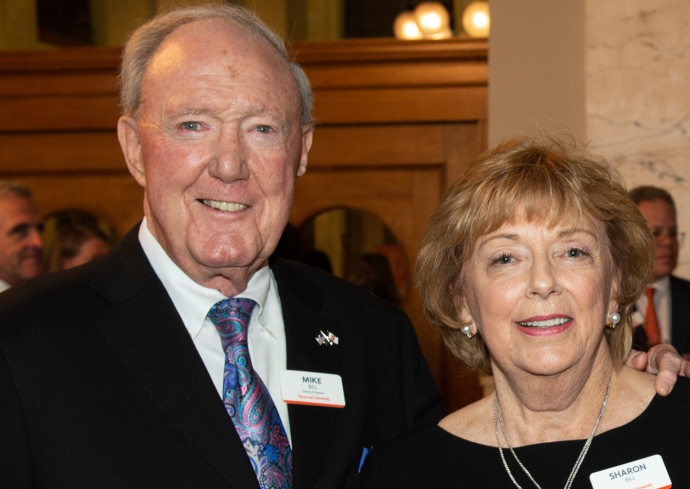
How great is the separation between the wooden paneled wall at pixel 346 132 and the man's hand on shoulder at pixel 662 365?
2165mm

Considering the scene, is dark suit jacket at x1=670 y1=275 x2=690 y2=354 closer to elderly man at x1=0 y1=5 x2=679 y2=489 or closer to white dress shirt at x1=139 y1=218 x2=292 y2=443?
elderly man at x1=0 y1=5 x2=679 y2=489

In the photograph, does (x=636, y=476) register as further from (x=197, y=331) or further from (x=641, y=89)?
(x=641, y=89)

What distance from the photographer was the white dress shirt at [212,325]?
6.88 ft

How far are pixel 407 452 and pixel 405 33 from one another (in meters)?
2.82

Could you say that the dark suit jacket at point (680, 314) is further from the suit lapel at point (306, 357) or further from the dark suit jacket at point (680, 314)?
the suit lapel at point (306, 357)

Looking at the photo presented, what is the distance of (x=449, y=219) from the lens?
2.17 metres

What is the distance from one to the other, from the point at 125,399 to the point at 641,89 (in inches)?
116

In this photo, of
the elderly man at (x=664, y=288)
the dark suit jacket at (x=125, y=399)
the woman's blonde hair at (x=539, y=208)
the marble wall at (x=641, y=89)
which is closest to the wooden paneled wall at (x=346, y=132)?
the marble wall at (x=641, y=89)

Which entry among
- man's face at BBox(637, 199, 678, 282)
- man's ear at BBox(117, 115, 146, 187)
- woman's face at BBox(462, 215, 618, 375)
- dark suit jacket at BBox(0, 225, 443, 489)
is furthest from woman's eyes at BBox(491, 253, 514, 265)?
man's face at BBox(637, 199, 678, 282)

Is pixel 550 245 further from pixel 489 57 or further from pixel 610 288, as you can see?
pixel 489 57

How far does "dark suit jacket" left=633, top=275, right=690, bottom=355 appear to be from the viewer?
389 cm

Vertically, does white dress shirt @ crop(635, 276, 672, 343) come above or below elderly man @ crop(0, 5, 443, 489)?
below

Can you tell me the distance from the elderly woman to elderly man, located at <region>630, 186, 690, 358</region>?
1783mm

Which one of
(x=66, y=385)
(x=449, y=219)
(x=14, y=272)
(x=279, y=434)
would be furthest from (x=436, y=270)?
(x=14, y=272)
